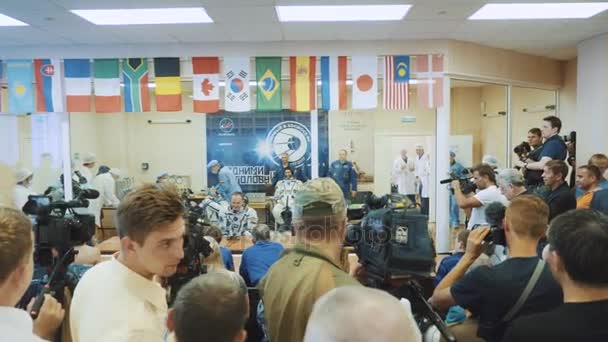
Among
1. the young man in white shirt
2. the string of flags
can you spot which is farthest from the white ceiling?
the young man in white shirt

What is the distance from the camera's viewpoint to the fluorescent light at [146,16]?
14.9 ft

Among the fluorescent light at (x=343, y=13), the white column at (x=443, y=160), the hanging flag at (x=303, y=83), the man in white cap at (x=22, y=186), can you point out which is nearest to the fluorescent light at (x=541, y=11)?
the fluorescent light at (x=343, y=13)

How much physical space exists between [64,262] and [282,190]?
469 centimetres

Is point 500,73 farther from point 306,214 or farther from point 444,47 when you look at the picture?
point 306,214

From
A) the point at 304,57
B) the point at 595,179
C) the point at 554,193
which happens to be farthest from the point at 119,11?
the point at 595,179

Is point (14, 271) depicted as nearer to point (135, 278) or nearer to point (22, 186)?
point (135, 278)

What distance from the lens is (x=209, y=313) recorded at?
1014 mm

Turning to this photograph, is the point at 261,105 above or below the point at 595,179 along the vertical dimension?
above

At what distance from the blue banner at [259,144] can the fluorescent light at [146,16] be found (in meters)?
2.18

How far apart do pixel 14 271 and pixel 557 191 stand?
12.7 feet

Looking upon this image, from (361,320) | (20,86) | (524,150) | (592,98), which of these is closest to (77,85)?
(20,86)

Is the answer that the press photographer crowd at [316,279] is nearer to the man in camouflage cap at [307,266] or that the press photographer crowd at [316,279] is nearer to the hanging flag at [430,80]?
the man in camouflage cap at [307,266]

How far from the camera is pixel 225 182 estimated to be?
6.63 m

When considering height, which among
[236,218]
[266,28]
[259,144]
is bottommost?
[236,218]
